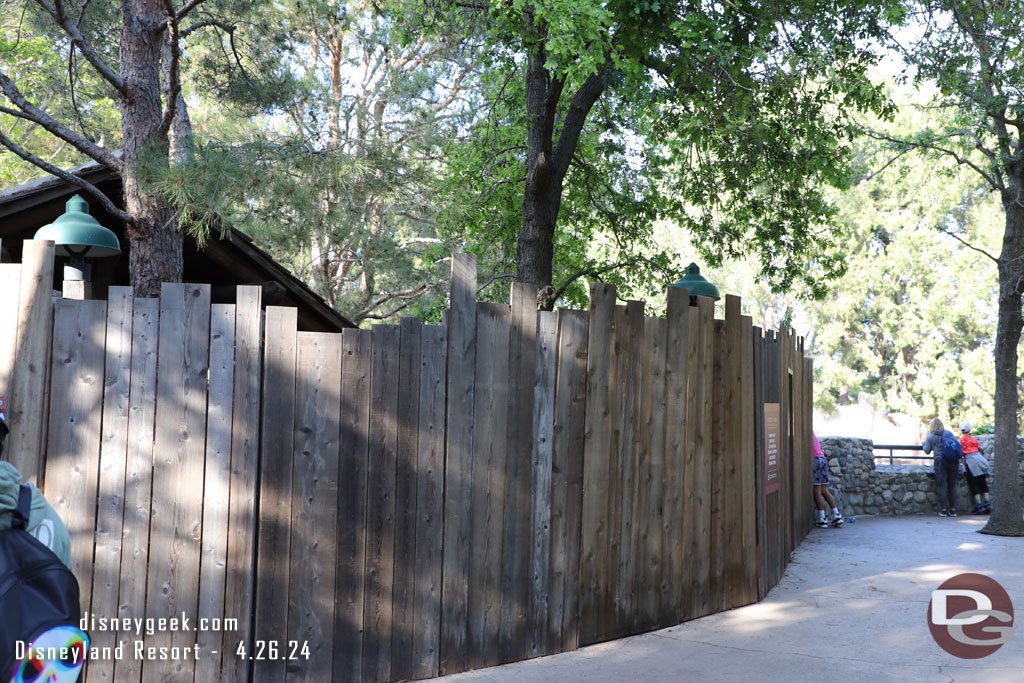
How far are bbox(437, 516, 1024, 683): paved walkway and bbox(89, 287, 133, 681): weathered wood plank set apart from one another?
6.93 feet

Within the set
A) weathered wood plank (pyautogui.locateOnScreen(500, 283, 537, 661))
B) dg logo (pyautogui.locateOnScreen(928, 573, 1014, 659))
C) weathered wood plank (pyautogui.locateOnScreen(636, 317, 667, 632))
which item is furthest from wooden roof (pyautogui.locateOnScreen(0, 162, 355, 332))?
dg logo (pyautogui.locateOnScreen(928, 573, 1014, 659))

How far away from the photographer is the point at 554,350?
589 cm

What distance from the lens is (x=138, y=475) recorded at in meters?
4.78

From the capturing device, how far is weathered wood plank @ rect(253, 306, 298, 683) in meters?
4.95

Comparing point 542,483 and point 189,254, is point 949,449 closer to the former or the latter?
point 542,483

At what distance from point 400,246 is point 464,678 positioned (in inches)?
540

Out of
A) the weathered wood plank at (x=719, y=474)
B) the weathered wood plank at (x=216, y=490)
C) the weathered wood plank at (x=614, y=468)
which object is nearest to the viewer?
the weathered wood plank at (x=216, y=490)

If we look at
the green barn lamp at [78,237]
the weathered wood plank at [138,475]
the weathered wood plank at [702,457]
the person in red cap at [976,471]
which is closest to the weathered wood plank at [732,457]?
the weathered wood plank at [702,457]

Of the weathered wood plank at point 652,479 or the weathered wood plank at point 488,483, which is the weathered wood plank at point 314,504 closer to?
the weathered wood plank at point 488,483

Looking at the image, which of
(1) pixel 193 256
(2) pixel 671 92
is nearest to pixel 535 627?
(2) pixel 671 92

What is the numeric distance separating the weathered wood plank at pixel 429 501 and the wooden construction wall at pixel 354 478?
1 centimetres

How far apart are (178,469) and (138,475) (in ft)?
0.71

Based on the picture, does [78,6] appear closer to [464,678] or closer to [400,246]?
[400,246]

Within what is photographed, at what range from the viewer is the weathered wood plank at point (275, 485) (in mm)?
4945
